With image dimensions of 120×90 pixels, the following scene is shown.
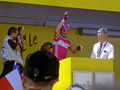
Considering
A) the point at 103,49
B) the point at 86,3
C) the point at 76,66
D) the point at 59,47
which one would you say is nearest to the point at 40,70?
the point at 76,66

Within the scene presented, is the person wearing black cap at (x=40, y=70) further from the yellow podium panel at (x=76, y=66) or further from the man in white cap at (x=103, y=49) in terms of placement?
the man in white cap at (x=103, y=49)

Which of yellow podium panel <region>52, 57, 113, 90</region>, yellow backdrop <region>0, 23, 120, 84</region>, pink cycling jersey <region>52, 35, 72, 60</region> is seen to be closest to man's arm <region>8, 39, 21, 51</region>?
pink cycling jersey <region>52, 35, 72, 60</region>

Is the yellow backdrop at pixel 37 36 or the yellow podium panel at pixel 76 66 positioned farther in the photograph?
the yellow backdrop at pixel 37 36

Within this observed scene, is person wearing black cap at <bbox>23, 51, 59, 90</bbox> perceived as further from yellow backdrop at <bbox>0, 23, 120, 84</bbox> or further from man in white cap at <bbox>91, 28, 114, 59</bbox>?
yellow backdrop at <bbox>0, 23, 120, 84</bbox>

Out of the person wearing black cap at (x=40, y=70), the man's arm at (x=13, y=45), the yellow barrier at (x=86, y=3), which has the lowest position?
the person wearing black cap at (x=40, y=70)

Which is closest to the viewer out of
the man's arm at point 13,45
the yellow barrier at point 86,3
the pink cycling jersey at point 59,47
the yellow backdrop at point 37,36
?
the man's arm at point 13,45

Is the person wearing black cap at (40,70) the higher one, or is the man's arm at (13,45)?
the man's arm at (13,45)

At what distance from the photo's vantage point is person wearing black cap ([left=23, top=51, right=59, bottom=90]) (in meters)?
2.13

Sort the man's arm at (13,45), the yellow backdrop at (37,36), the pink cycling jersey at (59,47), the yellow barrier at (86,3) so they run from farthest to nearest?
the yellow backdrop at (37,36) → the yellow barrier at (86,3) → the pink cycling jersey at (59,47) → the man's arm at (13,45)

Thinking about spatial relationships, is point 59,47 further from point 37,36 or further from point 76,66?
point 37,36

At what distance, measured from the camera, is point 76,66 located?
5469mm

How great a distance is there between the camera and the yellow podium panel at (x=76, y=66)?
542 cm

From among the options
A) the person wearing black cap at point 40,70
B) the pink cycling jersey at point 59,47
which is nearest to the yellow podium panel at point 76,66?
the pink cycling jersey at point 59,47

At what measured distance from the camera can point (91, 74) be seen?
219 inches
